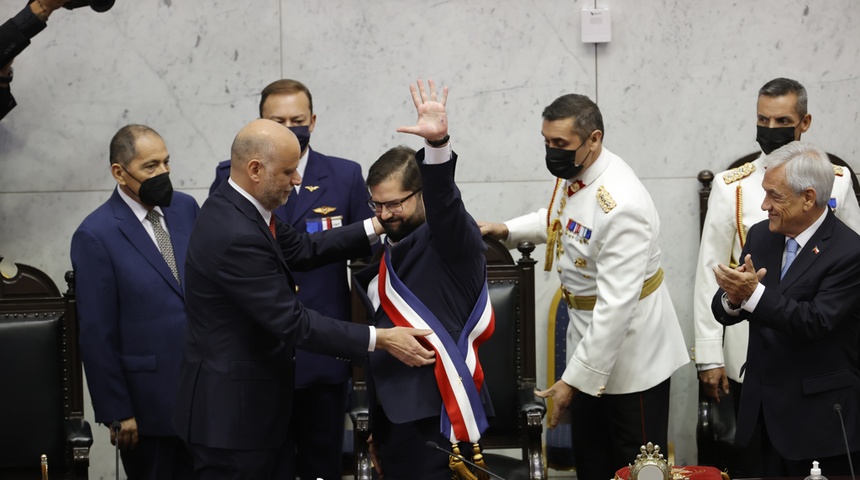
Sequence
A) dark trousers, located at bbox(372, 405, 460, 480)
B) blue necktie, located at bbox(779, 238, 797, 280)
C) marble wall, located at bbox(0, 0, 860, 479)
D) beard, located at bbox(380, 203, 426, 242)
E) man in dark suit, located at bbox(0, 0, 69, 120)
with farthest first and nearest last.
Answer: marble wall, located at bbox(0, 0, 860, 479) < man in dark suit, located at bbox(0, 0, 69, 120) < blue necktie, located at bbox(779, 238, 797, 280) < beard, located at bbox(380, 203, 426, 242) < dark trousers, located at bbox(372, 405, 460, 480)

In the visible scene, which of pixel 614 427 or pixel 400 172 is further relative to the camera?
pixel 614 427

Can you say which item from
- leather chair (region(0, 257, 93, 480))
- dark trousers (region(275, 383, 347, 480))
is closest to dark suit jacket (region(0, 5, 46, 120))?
leather chair (region(0, 257, 93, 480))

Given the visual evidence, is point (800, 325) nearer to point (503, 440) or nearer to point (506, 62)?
point (503, 440)

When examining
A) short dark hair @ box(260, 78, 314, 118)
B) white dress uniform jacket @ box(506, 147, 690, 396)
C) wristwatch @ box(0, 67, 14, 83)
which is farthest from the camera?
wristwatch @ box(0, 67, 14, 83)

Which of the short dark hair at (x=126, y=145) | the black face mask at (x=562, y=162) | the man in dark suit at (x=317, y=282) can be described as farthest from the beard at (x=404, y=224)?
the short dark hair at (x=126, y=145)

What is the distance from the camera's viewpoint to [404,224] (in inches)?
119

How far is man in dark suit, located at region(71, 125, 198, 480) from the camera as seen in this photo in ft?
12.1

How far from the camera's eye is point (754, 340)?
11.1 feet

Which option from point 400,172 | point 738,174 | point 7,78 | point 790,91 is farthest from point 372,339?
point 7,78

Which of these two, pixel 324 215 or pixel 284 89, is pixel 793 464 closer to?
pixel 324 215

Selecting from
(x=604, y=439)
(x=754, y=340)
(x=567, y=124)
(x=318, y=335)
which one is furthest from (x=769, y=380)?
(x=318, y=335)

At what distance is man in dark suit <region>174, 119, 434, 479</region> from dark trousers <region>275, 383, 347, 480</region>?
664 mm

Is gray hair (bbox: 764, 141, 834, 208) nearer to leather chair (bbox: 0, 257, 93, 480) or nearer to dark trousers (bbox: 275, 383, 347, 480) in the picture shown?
dark trousers (bbox: 275, 383, 347, 480)

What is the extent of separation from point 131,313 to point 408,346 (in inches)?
51.6
